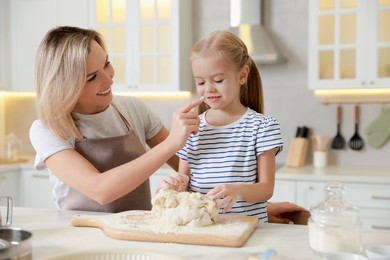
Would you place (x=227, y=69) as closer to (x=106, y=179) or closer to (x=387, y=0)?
(x=106, y=179)

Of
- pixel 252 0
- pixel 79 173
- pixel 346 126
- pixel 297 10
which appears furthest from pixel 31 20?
pixel 79 173

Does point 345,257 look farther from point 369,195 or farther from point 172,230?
point 369,195

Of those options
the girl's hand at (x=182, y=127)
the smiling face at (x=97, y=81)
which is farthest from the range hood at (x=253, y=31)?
the girl's hand at (x=182, y=127)

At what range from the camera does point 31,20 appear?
3.80 m

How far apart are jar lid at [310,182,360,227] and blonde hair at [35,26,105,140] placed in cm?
82

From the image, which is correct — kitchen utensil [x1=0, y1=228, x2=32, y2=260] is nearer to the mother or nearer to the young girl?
the mother

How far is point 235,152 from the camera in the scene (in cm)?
154

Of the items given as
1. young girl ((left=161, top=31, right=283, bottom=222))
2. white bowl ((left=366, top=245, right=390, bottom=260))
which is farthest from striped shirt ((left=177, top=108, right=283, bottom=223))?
white bowl ((left=366, top=245, right=390, bottom=260))

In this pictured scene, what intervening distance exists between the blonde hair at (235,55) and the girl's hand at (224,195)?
1.31ft

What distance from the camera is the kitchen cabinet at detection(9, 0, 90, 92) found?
3.69m

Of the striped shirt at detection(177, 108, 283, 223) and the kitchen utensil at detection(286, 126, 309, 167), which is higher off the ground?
the striped shirt at detection(177, 108, 283, 223)

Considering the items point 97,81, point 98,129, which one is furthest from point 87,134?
point 97,81

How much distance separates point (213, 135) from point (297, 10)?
84.2 inches

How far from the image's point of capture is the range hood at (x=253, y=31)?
10.6 ft
